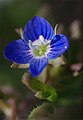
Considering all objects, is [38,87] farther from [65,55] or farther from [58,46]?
[65,55]

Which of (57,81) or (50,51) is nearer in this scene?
(50,51)

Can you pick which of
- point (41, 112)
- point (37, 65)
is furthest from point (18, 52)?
point (41, 112)

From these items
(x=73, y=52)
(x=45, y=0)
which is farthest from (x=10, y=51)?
(x=45, y=0)

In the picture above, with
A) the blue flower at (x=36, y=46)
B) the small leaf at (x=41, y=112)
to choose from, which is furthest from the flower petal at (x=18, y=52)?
the small leaf at (x=41, y=112)

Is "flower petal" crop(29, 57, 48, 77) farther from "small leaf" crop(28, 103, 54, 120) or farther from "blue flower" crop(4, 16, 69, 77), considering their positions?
"small leaf" crop(28, 103, 54, 120)

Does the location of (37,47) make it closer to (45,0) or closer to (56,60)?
(56,60)

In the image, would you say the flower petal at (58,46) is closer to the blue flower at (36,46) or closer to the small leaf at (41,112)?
the blue flower at (36,46)

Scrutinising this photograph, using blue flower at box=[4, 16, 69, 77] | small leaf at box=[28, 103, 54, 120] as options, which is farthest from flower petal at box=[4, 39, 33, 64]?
small leaf at box=[28, 103, 54, 120]
